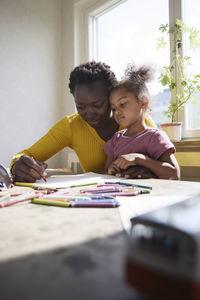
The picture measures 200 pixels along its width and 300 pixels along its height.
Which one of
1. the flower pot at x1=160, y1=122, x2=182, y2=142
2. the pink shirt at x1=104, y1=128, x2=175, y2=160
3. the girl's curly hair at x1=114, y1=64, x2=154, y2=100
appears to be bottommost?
the pink shirt at x1=104, y1=128, x2=175, y2=160

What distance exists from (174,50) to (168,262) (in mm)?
1847

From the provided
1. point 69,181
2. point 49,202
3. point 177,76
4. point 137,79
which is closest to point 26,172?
point 69,181

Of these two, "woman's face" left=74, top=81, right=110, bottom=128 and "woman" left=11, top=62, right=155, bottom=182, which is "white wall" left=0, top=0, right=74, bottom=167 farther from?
"woman's face" left=74, top=81, right=110, bottom=128

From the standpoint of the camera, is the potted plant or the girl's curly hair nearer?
the girl's curly hair

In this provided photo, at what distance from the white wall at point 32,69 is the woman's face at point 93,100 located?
1295 millimetres

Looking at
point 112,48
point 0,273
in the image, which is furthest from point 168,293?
point 112,48

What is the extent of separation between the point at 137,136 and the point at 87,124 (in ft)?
1.22

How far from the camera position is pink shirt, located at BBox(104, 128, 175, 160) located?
0.99 meters

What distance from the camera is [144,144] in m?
1.03

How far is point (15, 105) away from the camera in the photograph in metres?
2.34

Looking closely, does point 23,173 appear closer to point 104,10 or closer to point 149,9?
point 149,9

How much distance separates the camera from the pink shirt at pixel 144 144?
3.23 feet

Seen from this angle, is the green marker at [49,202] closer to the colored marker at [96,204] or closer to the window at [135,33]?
the colored marker at [96,204]

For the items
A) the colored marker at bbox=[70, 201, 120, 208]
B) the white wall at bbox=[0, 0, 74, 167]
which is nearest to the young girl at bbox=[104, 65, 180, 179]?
the colored marker at bbox=[70, 201, 120, 208]
